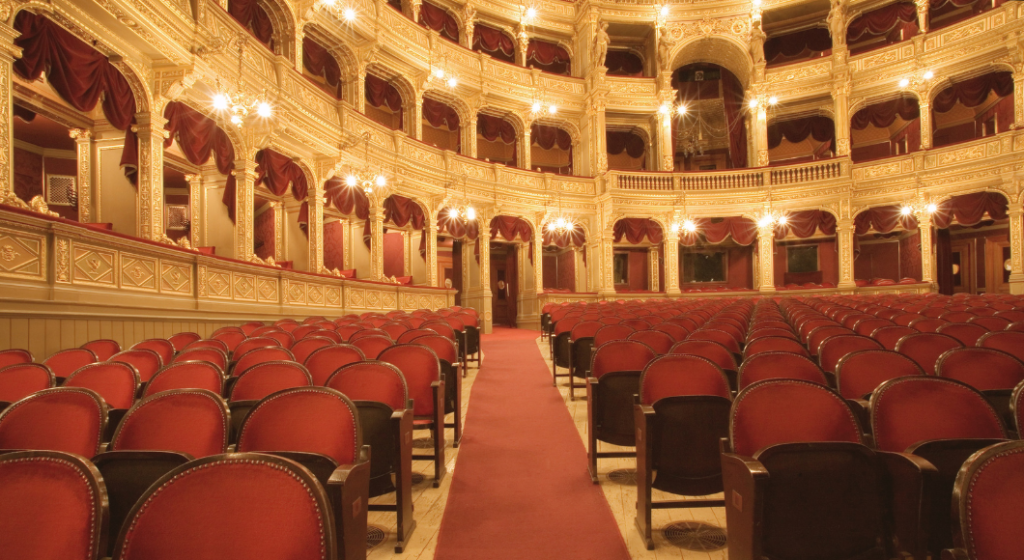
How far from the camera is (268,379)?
295 centimetres

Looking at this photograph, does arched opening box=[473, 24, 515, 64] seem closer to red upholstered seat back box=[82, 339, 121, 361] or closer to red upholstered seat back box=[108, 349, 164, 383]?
red upholstered seat back box=[82, 339, 121, 361]

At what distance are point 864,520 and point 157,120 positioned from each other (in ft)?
29.8

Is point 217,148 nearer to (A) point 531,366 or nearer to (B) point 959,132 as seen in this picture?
(A) point 531,366

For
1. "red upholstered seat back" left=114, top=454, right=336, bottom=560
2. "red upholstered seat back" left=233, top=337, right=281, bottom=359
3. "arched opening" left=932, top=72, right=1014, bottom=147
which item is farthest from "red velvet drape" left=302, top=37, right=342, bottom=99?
"arched opening" left=932, top=72, right=1014, bottom=147

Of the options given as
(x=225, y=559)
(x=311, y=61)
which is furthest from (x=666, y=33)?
(x=225, y=559)

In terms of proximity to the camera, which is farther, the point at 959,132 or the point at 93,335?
the point at 959,132

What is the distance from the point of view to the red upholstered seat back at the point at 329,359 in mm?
3584

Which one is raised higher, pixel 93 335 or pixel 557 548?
pixel 93 335

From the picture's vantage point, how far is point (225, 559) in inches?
49.4

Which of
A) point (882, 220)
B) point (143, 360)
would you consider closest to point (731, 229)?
point (882, 220)

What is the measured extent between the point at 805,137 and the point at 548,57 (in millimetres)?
9801

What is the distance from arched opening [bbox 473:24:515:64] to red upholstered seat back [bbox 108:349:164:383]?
1620 centimetres

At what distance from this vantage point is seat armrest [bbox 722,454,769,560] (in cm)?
172

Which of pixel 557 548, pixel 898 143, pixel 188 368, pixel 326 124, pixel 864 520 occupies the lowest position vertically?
pixel 557 548
